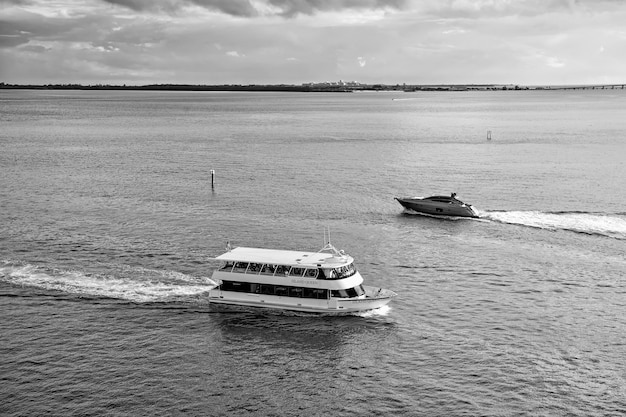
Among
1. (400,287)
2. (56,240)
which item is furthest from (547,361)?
(56,240)

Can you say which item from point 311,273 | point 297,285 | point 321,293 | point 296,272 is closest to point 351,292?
point 321,293

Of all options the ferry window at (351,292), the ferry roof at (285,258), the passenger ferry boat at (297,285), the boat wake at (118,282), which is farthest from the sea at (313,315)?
the ferry roof at (285,258)

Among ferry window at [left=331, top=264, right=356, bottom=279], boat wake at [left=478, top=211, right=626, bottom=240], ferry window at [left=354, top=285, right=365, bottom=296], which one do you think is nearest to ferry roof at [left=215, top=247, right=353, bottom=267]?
ferry window at [left=331, top=264, right=356, bottom=279]

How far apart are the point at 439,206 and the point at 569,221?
62.6ft

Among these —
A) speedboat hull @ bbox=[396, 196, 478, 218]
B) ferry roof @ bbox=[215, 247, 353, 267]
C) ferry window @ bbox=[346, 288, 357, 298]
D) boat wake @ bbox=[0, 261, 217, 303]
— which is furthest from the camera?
speedboat hull @ bbox=[396, 196, 478, 218]

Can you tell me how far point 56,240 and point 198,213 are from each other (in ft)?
76.6

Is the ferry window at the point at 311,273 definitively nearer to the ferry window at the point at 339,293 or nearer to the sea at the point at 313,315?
the ferry window at the point at 339,293

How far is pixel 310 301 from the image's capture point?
219 ft

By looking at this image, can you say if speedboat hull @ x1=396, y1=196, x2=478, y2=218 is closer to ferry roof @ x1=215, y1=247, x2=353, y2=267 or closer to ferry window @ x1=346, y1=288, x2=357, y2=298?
ferry roof @ x1=215, y1=247, x2=353, y2=267

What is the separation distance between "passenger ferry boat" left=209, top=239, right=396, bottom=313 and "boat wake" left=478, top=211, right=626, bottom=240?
39.0 m

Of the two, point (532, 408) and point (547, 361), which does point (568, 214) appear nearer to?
point (547, 361)

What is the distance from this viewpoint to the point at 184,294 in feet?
229

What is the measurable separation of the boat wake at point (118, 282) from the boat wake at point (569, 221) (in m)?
48.8

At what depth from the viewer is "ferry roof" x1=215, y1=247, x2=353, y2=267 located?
6781cm
